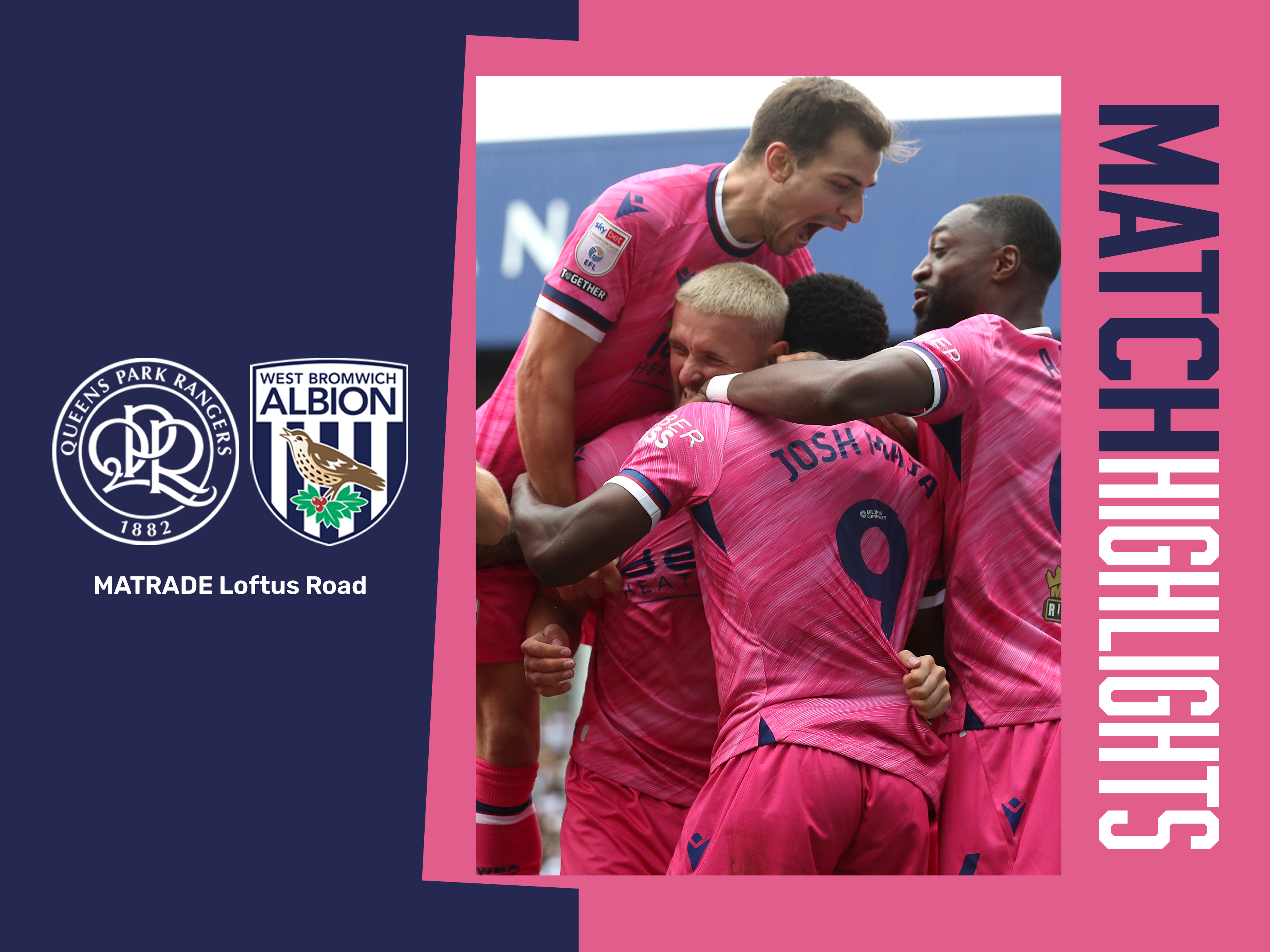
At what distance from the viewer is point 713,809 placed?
11.4ft

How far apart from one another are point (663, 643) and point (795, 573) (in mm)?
726

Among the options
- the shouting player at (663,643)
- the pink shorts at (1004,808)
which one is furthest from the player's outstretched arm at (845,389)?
the pink shorts at (1004,808)

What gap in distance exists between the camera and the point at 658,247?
162 inches

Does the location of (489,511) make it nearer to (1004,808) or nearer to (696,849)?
(696,849)

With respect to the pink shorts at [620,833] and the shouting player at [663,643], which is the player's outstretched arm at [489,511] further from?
the pink shorts at [620,833]

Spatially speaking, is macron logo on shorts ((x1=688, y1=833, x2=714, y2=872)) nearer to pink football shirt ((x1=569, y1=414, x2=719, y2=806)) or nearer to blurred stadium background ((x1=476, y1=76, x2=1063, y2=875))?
pink football shirt ((x1=569, y1=414, x2=719, y2=806))

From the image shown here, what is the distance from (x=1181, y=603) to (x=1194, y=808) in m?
0.67

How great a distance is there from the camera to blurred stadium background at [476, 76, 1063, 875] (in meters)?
4.43

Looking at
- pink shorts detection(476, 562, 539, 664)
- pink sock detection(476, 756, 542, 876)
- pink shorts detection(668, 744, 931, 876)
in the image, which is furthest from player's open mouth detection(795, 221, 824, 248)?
pink sock detection(476, 756, 542, 876)

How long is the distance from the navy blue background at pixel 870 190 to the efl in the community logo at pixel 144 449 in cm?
135

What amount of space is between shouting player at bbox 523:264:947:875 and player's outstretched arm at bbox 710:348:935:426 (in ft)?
1.13

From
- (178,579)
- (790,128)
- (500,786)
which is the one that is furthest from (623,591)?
(790,128)

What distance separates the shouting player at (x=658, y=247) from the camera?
406 cm

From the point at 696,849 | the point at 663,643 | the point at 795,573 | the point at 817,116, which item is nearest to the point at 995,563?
the point at 795,573
